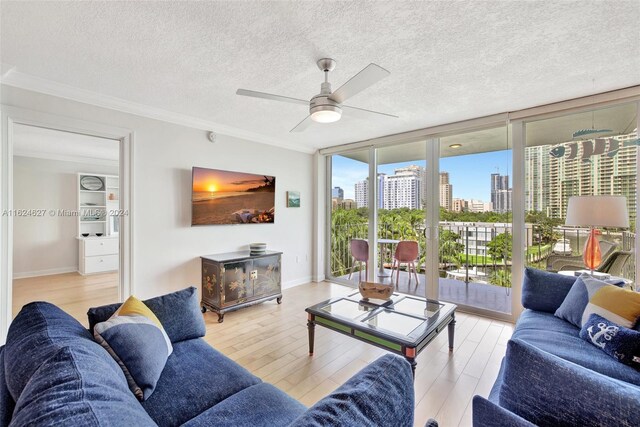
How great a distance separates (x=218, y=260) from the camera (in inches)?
131

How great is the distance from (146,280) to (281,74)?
262cm

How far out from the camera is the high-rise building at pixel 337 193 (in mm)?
4992

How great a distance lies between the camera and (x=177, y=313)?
179 centimetres

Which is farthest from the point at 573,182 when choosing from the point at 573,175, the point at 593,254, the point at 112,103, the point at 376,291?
the point at 112,103

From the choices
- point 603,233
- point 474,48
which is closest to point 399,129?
point 474,48

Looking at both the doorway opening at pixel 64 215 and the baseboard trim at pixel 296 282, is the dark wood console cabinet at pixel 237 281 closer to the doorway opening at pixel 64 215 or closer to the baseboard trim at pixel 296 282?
the baseboard trim at pixel 296 282

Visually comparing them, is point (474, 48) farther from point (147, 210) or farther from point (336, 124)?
point (147, 210)

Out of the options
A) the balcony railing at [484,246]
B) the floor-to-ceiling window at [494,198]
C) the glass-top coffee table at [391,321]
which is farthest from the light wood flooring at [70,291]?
the balcony railing at [484,246]

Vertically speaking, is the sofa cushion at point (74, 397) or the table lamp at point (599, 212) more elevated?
the table lamp at point (599, 212)

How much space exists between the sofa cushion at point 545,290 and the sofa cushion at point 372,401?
2134mm

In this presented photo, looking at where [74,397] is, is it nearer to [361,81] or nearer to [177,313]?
[177,313]

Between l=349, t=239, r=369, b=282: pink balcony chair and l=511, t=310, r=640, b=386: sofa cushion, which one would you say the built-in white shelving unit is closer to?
l=349, t=239, r=369, b=282: pink balcony chair

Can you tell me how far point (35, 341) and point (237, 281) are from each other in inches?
97.1

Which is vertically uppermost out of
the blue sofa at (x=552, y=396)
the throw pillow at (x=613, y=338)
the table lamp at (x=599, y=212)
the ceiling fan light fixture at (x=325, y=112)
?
the ceiling fan light fixture at (x=325, y=112)
